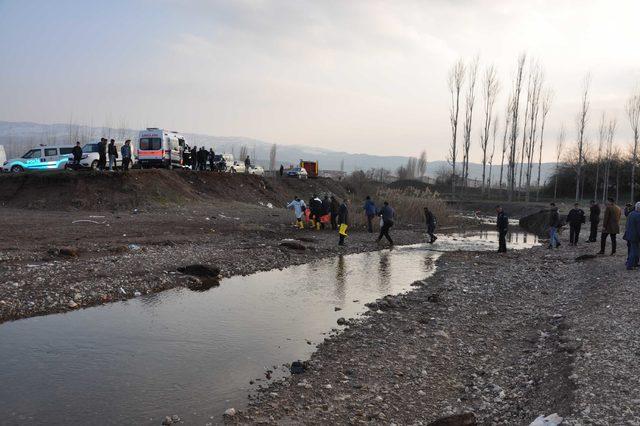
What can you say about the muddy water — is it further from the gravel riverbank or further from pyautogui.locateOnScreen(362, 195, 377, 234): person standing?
pyautogui.locateOnScreen(362, 195, 377, 234): person standing

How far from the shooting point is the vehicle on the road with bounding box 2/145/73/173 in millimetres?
30156

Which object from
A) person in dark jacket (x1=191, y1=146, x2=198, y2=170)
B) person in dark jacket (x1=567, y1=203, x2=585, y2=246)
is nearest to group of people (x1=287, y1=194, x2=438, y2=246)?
person in dark jacket (x1=567, y1=203, x2=585, y2=246)

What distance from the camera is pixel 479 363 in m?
8.31

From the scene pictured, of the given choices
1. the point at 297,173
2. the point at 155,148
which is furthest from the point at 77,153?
the point at 297,173

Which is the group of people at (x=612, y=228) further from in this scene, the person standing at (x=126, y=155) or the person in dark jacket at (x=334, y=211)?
the person standing at (x=126, y=155)

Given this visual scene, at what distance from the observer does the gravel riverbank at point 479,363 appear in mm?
6340

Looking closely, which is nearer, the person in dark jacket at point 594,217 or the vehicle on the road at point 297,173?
the person in dark jacket at point 594,217

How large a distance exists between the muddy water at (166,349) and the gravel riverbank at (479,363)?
2.42ft

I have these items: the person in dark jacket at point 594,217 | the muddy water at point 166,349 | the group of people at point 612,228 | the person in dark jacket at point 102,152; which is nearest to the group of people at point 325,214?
the group of people at point 612,228

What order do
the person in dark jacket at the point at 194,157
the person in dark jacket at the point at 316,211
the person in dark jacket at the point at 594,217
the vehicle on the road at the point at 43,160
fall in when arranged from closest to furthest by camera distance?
the person in dark jacket at the point at 594,217 → the person in dark jacket at the point at 316,211 → the vehicle on the road at the point at 43,160 → the person in dark jacket at the point at 194,157

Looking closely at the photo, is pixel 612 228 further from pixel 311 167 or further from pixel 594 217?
pixel 311 167

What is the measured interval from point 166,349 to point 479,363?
5311 millimetres

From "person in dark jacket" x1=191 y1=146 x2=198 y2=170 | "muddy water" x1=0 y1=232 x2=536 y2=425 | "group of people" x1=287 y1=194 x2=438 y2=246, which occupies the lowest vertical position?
"muddy water" x1=0 y1=232 x2=536 y2=425

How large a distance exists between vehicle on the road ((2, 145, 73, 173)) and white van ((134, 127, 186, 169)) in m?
4.32
